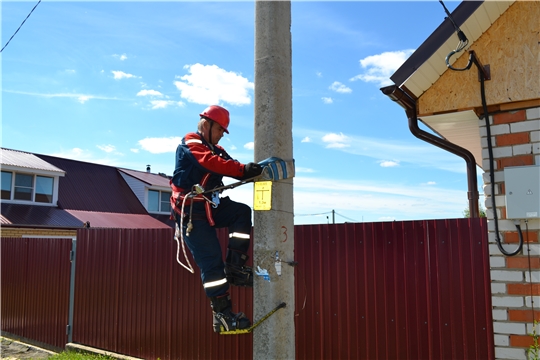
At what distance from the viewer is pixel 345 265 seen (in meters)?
5.95

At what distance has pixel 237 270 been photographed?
3.57 metres

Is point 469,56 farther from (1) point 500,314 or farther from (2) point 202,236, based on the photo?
(2) point 202,236

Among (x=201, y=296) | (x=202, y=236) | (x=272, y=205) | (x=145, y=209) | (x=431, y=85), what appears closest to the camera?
(x=272, y=205)

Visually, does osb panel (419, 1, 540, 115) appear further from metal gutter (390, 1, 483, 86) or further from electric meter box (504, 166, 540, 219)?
electric meter box (504, 166, 540, 219)

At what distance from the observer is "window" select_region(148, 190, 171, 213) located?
81.8 feet

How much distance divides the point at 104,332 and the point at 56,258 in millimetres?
2179

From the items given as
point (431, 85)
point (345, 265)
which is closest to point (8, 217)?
point (345, 265)

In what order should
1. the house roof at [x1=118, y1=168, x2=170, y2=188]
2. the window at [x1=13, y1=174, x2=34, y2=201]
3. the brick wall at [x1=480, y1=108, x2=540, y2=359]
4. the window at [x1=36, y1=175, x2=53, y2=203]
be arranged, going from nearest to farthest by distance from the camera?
the brick wall at [x1=480, y1=108, x2=540, y2=359], the window at [x1=13, y1=174, x2=34, y2=201], the window at [x1=36, y1=175, x2=53, y2=203], the house roof at [x1=118, y1=168, x2=170, y2=188]

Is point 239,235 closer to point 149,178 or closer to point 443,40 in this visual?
point 443,40

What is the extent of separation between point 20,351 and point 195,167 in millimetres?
8292

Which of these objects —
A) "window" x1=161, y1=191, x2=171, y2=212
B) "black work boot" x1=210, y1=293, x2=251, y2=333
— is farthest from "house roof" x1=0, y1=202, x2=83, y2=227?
"black work boot" x1=210, y1=293, x2=251, y2=333

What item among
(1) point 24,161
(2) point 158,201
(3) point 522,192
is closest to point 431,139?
(3) point 522,192

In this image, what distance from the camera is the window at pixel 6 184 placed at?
18.6 m

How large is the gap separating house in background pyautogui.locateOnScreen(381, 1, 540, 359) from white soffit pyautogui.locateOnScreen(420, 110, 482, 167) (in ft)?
1.24
